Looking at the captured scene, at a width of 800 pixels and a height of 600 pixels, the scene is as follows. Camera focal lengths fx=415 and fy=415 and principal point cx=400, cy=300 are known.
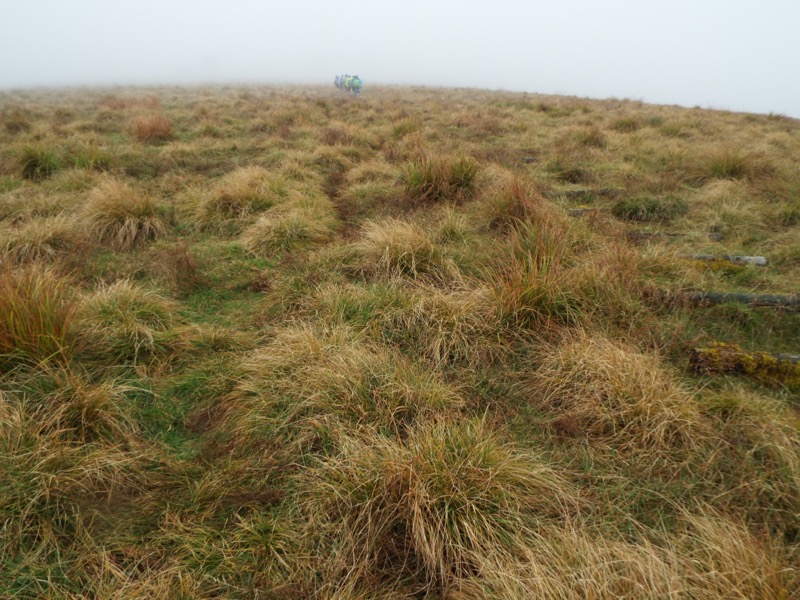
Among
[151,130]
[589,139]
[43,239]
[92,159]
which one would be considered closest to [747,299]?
[43,239]

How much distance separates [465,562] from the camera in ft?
5.73

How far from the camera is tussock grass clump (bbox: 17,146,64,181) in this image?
24.3 ft

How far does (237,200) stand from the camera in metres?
6.16

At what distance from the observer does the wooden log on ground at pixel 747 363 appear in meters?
2.76

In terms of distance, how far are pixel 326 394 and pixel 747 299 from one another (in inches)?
141

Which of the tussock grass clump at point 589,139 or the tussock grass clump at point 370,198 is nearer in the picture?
the tussock grass clump at point 370,198

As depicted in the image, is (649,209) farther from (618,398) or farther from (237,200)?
(237,200)

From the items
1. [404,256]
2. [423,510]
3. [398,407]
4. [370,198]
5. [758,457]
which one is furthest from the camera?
[370,198]

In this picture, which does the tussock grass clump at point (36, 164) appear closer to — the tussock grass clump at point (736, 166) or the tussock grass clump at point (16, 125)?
the tussock grass clump at point (16, 125)

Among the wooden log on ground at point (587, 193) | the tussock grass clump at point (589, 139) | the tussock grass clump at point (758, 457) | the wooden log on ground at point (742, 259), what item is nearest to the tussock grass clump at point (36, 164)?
the wooden log on ground at point (587, 193)

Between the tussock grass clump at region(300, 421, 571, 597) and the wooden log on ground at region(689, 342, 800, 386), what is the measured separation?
158 cm

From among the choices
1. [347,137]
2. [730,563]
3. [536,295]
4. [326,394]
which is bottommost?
[326,394]

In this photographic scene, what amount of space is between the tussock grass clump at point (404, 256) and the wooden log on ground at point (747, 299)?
221 cm

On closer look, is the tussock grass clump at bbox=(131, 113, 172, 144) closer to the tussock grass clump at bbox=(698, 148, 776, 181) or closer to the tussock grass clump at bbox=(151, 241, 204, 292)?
the tussock grass clump at bbox=(151, 241, 204, 292)
